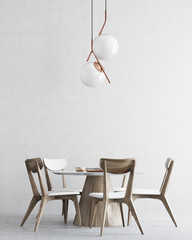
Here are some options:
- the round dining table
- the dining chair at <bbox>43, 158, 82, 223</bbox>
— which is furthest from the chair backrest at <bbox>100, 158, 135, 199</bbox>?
the dining chair at <bbox>43, 158, 82, 223</bbox>

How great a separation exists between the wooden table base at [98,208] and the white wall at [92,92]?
3.21 ft

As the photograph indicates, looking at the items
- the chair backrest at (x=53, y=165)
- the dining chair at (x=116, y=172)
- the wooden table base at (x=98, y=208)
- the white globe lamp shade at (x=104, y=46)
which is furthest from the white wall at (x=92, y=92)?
the dining chair at (x=116, y=172)

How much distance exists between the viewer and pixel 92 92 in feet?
18.4

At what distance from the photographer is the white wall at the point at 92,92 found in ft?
18.1

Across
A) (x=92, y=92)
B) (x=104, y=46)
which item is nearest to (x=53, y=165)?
(x=92, y=92)

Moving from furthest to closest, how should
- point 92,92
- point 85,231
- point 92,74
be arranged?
point 92,92 → point 92,74 → point 85,231

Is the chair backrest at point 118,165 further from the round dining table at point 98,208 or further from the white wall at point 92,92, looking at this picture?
the white wall at point 92,92

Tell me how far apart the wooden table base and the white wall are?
98cm

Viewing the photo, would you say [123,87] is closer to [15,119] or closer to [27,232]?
[15,119]

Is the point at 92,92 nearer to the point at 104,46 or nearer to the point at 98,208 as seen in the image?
the point at 104,46

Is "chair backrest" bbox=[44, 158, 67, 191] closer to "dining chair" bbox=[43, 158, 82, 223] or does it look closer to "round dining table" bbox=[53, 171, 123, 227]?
"dining chair" bbox=[43, 158, 82, 223]

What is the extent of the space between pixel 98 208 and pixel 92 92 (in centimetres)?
181

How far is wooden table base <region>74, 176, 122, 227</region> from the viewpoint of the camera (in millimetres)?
4355

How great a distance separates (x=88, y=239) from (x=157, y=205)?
77.5 inches
